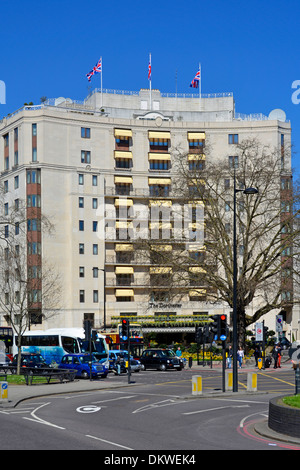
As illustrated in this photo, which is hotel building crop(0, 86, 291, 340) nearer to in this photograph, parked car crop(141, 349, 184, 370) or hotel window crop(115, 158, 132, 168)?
hotel window crop(115, 158, 132, 168)

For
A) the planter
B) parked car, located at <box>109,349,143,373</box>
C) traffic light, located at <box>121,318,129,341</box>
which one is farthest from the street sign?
the planter

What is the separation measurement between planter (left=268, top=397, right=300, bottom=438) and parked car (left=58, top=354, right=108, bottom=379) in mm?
26553

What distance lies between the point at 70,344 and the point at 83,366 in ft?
42.0

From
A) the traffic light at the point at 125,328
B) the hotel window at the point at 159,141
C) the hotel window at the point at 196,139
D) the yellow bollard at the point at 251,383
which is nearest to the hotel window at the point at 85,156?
the hotel window at the point at 159,141

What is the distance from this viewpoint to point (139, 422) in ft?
70.5

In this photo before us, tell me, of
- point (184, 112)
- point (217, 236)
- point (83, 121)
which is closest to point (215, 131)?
point (184, 112)

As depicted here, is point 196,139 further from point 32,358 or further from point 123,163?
point 32,358

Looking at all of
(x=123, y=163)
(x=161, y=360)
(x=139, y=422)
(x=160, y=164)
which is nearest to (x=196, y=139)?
(x=160, y=164)

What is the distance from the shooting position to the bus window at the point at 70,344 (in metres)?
57.3

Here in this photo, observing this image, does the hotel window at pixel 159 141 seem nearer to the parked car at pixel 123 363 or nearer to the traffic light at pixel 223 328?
the parked car at pixel 123 363
